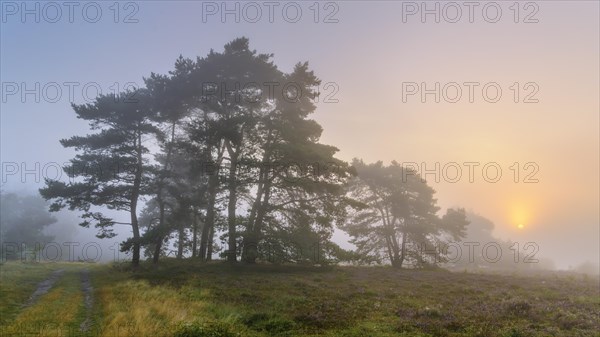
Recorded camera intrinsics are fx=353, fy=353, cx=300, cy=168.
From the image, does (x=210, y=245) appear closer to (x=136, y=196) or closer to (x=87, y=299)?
(x=136, y=196)

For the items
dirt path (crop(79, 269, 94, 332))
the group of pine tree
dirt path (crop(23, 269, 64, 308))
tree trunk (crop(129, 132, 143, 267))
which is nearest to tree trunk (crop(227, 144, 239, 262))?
the group of pine tree

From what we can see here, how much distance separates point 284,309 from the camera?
47.5ft

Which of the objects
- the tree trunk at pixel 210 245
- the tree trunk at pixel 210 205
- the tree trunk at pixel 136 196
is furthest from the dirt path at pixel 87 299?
the tree trunk at pixel 210 245

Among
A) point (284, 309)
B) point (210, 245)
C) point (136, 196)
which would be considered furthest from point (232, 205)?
point (284, 309)

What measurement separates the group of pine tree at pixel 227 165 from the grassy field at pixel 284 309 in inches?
200

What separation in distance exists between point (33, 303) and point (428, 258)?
3443cm

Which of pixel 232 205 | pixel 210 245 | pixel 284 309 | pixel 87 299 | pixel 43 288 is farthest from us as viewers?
pixel 210 245

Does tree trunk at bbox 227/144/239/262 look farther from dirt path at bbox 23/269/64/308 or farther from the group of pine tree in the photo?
dirt path at bbox 23/269/64/308

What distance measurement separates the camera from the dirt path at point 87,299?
12.8 m

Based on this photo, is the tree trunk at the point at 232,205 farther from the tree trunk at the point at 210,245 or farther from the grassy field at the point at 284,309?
the tree trunk at the point at 210,245

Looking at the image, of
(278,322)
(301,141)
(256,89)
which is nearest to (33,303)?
(278,322)

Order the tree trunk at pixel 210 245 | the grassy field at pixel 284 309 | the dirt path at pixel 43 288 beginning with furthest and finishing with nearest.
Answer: the tree trunk at pixel 210 245, the dirt path at pixel 43 288, the grassy field at pixel 284 309

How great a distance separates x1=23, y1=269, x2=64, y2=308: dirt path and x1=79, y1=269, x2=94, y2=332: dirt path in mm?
1802

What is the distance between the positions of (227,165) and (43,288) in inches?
600
